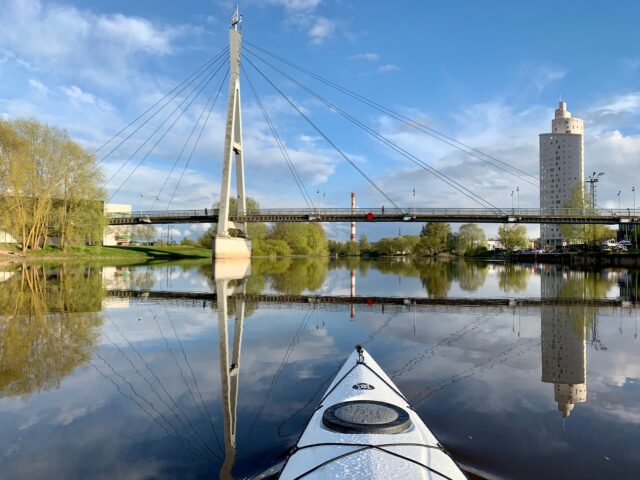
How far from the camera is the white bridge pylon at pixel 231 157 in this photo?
51.3 meters

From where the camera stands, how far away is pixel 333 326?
1398 cm

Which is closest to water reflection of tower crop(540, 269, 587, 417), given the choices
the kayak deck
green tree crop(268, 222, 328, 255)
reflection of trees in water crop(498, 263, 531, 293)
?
the kayak deck

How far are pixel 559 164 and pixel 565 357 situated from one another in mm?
181818

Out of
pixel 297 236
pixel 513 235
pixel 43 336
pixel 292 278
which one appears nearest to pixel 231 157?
pixel 292 278

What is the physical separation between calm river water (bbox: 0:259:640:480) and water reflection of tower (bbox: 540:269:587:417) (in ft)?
0.16

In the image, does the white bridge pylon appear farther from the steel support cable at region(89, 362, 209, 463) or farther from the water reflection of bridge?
the steel support cable at region(89, 362, 209, 463)

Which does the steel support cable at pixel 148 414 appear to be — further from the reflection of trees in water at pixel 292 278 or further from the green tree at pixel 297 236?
the green tree at pixel 297 236

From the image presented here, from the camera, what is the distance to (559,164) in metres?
169

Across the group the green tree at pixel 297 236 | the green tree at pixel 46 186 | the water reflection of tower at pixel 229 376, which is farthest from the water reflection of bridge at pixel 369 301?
the green tree at pixel 297 236

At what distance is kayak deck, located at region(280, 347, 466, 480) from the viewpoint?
3475 mm

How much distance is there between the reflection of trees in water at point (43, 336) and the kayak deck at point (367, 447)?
551 centimetres

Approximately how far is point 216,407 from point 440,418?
311cm

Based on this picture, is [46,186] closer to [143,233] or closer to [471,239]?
[143,233]

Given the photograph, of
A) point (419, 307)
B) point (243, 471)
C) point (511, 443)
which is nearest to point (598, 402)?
point (511, 443)
